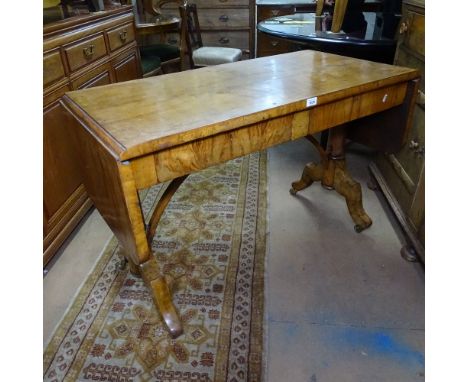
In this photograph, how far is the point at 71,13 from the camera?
172cm

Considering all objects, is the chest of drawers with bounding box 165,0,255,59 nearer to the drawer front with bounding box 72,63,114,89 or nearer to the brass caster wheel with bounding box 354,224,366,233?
the drawer front with bounding box 72,63,114,89

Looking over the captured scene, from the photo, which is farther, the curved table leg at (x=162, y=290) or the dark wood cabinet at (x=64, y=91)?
the dark wood cabinet at (x=64, y=91)

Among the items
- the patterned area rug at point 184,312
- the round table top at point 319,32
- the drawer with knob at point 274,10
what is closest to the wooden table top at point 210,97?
the round table top at point 319,32

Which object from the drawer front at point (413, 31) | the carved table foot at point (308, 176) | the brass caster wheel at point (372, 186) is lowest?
the brass caster wheel at point (372, 186)

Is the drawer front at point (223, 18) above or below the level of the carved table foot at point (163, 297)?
above

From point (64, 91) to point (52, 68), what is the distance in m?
0.12

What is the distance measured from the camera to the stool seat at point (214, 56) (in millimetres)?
3041

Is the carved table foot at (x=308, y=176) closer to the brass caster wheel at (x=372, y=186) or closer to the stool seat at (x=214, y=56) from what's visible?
the brass caster wheel at (x=372, y=186)

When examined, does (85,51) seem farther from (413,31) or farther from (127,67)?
(413,31)

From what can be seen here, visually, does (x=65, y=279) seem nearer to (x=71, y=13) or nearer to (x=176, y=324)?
(x=176, y=324)

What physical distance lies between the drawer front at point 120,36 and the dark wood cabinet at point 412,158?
5.01ft

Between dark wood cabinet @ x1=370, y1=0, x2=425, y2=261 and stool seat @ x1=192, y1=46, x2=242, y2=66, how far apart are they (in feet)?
5.82

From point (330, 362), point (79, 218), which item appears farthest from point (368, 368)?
point (79, 218)

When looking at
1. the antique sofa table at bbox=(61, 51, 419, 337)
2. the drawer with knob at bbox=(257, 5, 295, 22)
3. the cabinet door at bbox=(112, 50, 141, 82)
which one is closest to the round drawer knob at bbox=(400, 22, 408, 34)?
the antique sofa table at bbox=(61, 51, 419, 337)
